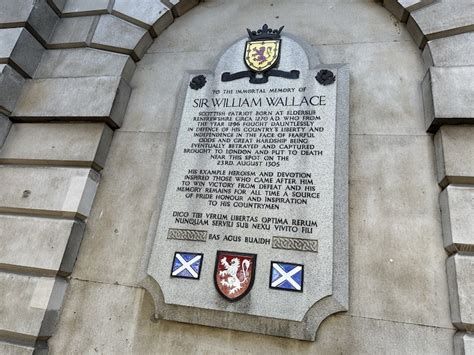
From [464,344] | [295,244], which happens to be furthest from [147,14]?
[464,344]

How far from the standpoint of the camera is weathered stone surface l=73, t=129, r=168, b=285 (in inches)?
157

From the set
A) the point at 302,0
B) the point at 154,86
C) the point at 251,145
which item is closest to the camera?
the point at 251,145

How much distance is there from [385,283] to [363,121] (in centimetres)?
201

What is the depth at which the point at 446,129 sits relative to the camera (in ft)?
12.3

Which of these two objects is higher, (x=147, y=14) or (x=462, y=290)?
(x=147, y=14)

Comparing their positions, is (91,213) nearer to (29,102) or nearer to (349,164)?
(29,102)

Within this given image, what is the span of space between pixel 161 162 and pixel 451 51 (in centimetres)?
409

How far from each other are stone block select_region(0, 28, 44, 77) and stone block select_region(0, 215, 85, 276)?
2.52 meters

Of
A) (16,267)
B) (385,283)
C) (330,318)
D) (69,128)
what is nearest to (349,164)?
(385,283)

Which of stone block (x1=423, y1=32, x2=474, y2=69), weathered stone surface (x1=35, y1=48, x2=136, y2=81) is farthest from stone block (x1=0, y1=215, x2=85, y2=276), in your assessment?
stone block (x1=423, y1=32, x2=474, y2=69)

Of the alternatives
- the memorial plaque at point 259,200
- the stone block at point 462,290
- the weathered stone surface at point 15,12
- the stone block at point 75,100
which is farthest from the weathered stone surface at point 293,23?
the stone block at point 462,290

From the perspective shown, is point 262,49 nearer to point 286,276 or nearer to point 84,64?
point 84,64

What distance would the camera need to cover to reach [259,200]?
377cm

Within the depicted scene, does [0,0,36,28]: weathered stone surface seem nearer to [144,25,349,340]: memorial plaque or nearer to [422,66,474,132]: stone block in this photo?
[144,25,349,340]: memorial plaque
